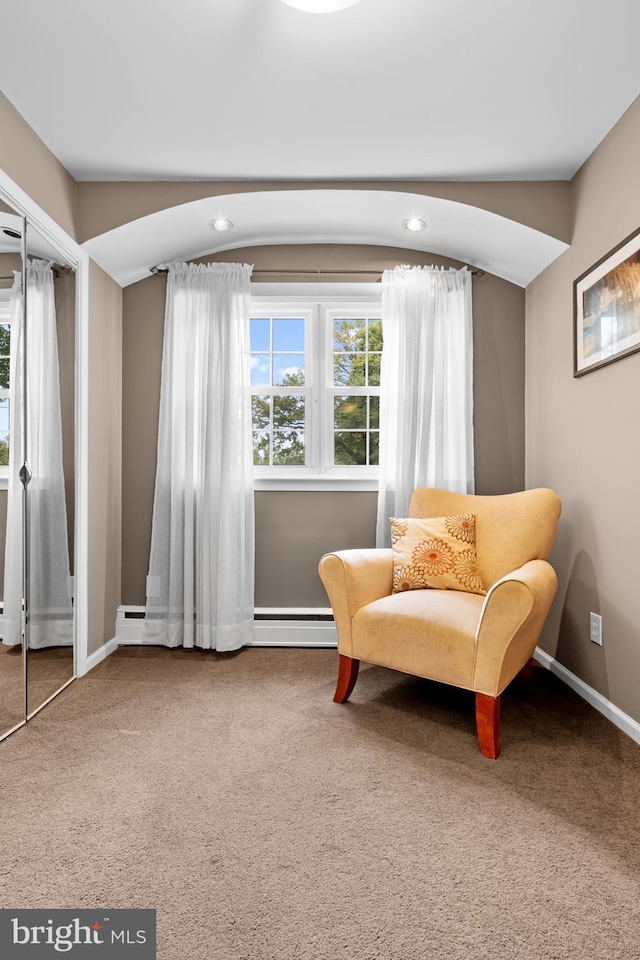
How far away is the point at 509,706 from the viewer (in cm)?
250

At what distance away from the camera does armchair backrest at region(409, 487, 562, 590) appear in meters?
2.55

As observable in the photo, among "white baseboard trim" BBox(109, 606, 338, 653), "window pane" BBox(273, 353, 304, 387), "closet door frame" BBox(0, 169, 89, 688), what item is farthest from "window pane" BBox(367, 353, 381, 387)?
"closet door frame" BBox(0, 169, 89, 688)

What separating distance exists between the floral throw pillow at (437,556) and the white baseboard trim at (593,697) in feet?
2.11

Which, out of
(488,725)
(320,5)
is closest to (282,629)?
(488,725)

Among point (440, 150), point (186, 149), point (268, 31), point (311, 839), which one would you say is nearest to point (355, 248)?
point (440, 150)

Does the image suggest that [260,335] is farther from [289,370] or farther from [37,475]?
[37,475]

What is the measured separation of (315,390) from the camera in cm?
349

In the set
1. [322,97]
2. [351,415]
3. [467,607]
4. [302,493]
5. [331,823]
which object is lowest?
[331,823]

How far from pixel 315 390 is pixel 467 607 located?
172 cm

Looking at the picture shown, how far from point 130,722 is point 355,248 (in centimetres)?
282

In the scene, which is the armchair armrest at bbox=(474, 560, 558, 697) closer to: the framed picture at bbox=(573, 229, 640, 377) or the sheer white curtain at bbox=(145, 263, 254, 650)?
the framed picture at bbox=(573, 229, 640, 377)

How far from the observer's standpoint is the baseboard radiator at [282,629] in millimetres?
Answer: 3344

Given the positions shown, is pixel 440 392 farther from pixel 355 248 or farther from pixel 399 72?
pixel 399 72

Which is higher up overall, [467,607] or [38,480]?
[38,480]
